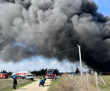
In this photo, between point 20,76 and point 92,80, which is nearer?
point 92,80

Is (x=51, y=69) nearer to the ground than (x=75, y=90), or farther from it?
farther from it

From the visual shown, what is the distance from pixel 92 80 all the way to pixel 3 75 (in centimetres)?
4459

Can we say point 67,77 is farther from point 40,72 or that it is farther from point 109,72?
point 40,72

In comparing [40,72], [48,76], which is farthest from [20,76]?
[40,72]

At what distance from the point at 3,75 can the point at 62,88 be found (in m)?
50.3

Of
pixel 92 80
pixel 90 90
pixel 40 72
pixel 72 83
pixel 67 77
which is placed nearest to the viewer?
pixel 90 90

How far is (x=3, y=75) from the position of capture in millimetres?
57438

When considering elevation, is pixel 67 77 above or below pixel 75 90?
above

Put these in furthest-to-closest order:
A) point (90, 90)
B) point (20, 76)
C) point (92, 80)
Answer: point (20, 76) → point (92, 80) → point (90, 90)

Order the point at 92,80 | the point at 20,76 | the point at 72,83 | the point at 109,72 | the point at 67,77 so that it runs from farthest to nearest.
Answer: the point at 20,76, the point at 109,72, the point at 92,80, the point at 67,77, the point at 72,83

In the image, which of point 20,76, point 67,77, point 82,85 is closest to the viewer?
point 82,85

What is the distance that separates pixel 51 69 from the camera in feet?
151

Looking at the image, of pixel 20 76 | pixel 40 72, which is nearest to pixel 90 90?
pixel 20 76

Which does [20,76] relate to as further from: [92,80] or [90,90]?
[90,90]
